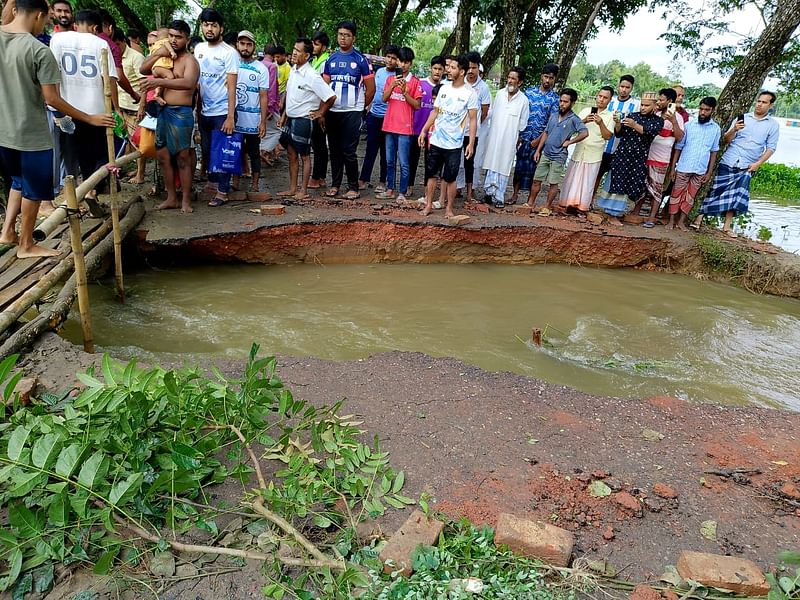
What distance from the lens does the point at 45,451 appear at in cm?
195

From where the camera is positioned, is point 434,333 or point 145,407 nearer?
point 145,407

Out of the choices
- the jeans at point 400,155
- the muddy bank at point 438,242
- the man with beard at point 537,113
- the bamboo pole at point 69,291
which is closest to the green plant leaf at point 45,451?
the bamboo pole at point 69,291

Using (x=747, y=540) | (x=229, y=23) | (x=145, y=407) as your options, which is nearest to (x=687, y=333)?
(x=747, y=540)

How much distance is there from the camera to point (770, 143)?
6.79m

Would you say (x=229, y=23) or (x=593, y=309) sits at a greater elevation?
(x=229, y=23)

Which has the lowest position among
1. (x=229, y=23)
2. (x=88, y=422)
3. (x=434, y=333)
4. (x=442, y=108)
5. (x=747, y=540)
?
(x=434, y=333)

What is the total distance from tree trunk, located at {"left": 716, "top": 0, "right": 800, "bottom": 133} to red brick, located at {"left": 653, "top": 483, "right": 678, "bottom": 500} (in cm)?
638

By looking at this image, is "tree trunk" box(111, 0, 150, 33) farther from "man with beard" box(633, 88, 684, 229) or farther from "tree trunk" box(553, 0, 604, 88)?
"man with beard" box(633, 88, 684, 229)

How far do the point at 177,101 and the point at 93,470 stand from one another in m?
4.12

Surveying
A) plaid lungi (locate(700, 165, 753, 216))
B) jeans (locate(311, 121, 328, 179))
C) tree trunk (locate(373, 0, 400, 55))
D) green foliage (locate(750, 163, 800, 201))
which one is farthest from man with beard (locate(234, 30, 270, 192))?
green foliage (locate(750, 163, 800, 201))

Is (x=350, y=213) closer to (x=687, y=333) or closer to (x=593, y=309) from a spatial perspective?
(x=593, y=309)

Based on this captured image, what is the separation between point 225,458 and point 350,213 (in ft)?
13.4

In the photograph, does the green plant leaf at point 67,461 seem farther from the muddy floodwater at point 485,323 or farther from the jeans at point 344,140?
the jeans at point 344,140

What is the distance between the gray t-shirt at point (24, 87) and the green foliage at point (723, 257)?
22.7 feet
